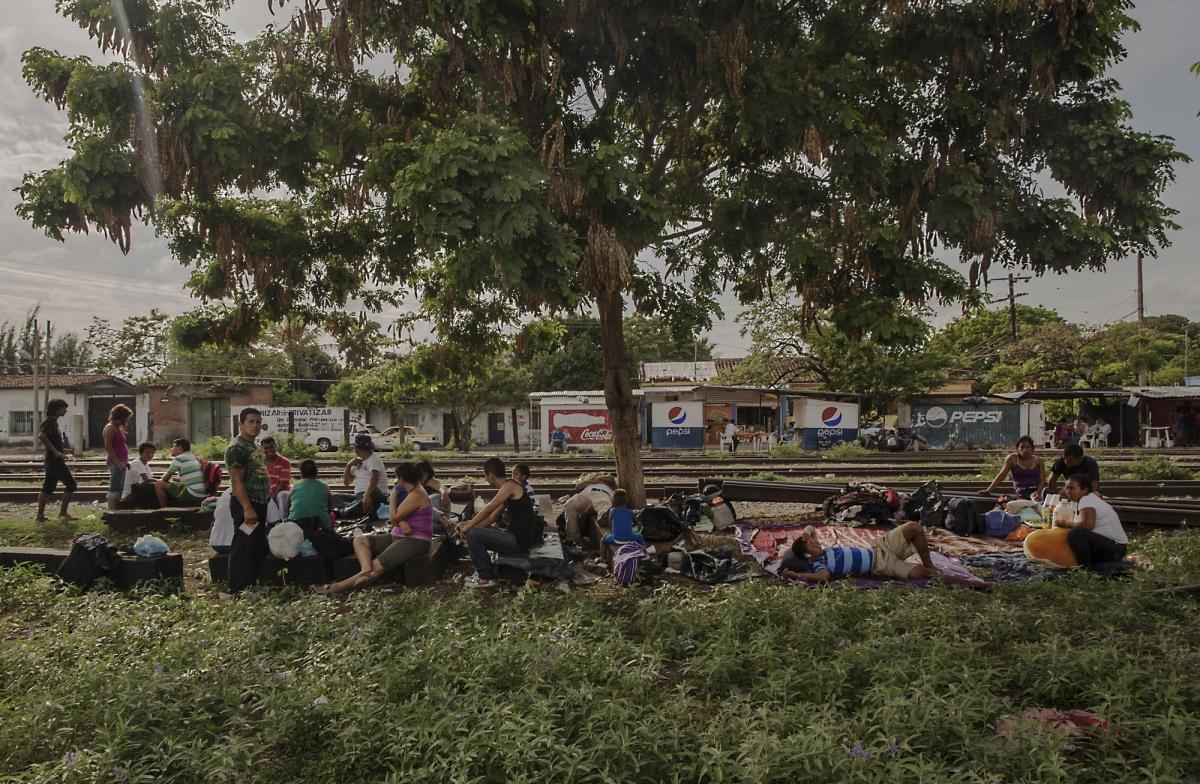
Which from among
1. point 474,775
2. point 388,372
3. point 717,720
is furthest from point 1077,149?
point 388,372

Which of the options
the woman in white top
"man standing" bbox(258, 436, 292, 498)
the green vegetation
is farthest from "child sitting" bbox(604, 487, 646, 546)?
the green vegetation

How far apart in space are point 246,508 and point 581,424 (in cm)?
2381

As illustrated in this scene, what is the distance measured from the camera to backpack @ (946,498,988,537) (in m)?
9.73

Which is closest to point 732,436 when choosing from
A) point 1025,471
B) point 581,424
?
point 581,424

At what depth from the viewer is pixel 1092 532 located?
24.0ft

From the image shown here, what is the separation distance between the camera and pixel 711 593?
6941 mm

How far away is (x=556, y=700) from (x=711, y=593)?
3208 millimetres

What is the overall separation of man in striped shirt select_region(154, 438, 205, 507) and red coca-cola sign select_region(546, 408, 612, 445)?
20142 mm

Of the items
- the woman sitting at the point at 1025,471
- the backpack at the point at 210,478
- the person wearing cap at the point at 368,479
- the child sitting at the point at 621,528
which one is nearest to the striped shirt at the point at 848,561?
the child sitting at the point at 621,528

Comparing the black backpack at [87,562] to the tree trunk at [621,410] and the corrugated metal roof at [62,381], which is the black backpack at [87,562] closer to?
the tree trunk at [621,410]

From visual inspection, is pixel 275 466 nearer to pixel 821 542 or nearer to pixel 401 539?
pixel 401 539

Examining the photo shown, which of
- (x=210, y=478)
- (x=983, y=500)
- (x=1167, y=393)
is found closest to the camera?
(x=983, y=500)

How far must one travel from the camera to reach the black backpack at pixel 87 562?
7.25 metres

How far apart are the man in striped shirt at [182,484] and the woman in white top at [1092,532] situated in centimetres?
1051
